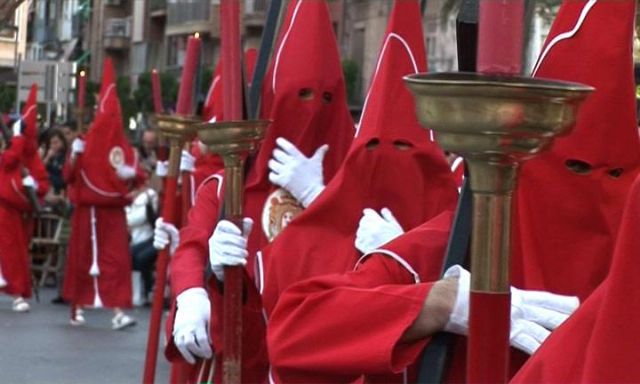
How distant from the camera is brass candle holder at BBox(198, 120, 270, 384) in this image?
15.3ft

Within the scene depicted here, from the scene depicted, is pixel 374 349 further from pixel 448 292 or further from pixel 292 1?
pixel 292 1

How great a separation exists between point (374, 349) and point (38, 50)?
3888 cm

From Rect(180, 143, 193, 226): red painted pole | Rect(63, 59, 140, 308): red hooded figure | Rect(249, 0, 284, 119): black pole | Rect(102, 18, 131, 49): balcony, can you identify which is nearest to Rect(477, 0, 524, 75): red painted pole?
Rect(249, 0, 284, 119): black pole

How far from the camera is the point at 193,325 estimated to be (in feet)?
18.2

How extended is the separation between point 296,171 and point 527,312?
263 cm

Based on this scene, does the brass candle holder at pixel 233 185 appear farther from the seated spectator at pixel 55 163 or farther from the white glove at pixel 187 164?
the seated spectator at pixel 55 163

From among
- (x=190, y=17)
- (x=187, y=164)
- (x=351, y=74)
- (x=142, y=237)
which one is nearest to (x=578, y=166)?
(x=187, y=164)

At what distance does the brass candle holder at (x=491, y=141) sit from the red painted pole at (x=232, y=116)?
2.40 metres

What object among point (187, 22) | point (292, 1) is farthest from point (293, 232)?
point (187, 22)

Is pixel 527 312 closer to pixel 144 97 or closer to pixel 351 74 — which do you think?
pixel 351 74

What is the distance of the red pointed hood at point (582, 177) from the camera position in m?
3.51

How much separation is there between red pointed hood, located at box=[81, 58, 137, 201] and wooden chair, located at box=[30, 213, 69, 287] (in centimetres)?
316

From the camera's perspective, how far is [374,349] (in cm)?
348

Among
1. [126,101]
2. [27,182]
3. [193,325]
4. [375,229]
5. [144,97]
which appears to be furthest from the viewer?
[126,101]
